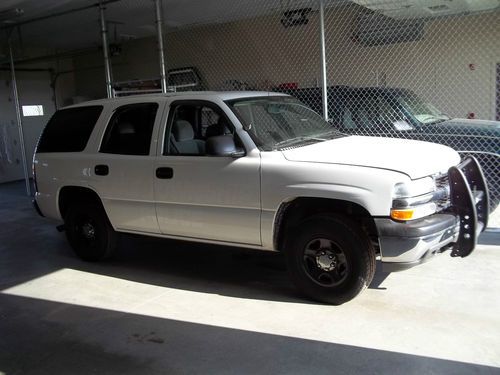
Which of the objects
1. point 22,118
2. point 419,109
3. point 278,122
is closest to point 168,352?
point 278,122

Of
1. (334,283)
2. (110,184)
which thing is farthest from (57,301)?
(334,283)

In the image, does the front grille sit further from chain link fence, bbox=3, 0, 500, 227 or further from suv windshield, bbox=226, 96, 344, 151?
chain link fence, bbox=3, 0, 500, 227

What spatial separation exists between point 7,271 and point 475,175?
5451 mm

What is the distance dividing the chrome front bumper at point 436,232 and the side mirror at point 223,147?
4.82 ft

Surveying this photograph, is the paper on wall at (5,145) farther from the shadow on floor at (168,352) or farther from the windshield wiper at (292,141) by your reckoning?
the windshield wiper at (292,141)

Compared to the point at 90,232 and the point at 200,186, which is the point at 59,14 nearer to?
the point at 90,232

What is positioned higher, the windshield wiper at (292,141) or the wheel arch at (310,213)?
the windshield wiper at (292,141)

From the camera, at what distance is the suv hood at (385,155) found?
171 inches

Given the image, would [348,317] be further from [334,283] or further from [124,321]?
[124,321]

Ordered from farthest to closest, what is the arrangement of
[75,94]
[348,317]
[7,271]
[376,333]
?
[75,94] → [7,271] → [348,317] → [376,333]

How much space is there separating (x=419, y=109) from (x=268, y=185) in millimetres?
3944

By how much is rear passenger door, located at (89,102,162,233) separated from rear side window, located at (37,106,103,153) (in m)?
0.33

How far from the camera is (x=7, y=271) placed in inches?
252

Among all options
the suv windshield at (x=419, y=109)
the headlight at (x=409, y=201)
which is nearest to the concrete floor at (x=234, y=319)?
the headlight at (x=409, y=201)
